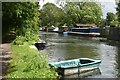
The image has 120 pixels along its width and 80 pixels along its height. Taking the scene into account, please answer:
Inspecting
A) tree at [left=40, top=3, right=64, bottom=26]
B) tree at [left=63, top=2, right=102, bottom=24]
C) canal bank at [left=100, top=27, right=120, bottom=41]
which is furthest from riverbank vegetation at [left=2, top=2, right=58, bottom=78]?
tree at [left=40, top=3, right=64, bottom=26]

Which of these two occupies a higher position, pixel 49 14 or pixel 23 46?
pixel 49 14

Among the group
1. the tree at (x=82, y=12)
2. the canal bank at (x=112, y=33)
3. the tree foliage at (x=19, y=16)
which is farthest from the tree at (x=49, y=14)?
the tree foliage at (x=19, y=16)

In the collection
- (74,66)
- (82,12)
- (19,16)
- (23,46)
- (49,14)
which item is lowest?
(74,66)

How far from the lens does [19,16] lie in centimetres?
3353

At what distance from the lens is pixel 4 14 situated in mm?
32875

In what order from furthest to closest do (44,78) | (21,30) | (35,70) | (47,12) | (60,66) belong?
(47,12)
(21,30)
(60,66)
(35,70)
(44,78)

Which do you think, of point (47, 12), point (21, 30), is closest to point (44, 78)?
point (21, 30)

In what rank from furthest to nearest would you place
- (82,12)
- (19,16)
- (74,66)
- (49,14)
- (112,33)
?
(49,14) → (82,12) → (112,33) → (19,16) → (74,66)

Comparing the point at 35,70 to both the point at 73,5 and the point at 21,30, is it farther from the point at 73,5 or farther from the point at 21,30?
the point at 73,5

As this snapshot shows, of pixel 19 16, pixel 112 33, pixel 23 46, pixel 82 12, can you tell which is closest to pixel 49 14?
pixel 82 12

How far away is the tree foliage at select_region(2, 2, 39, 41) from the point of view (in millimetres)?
30797

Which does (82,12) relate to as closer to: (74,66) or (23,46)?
(23,46)

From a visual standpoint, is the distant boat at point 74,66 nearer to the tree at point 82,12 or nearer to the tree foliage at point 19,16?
the tree foliage at point 19,16

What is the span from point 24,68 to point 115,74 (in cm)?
723
